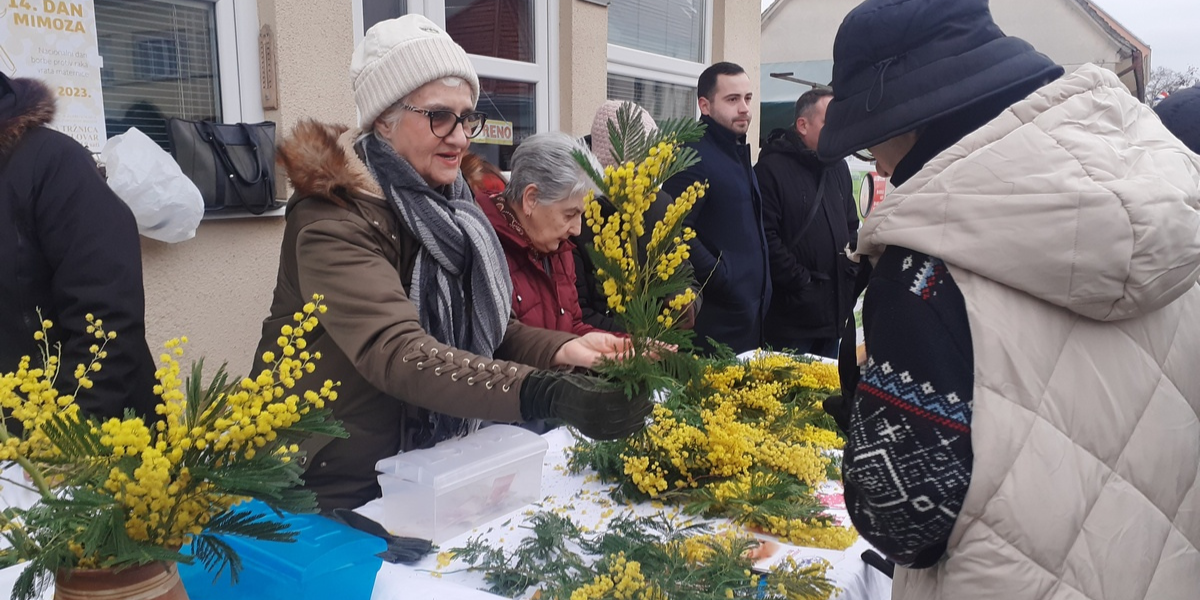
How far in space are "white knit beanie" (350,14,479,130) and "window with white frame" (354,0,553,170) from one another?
2465 mm

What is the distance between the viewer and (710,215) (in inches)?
146

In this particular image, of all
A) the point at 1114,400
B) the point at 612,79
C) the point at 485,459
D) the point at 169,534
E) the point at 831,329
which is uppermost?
the point at 612,79

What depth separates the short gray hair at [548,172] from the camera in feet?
7.58

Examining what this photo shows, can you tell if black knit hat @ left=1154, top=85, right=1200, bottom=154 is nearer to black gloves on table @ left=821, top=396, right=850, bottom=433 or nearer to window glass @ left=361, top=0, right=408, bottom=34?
black gloves on table @ left=821, top=396, right=850, bottom=433

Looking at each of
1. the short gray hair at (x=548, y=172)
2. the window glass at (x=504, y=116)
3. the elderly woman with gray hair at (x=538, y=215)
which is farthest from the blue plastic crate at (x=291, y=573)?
the window glass at (x=504, y=116)

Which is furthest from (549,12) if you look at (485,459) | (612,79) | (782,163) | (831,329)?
(485,459)

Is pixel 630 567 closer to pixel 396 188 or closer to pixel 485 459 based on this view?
pixel 485 459

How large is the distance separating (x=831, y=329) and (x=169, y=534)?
3721 millimetres

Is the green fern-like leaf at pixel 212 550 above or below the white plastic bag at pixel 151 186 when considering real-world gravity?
below

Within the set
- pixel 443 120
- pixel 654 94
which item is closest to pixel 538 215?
pixel 443 120

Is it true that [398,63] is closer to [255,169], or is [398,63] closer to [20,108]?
[20,108]

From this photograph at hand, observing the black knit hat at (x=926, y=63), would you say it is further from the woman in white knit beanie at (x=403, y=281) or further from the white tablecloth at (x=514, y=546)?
the white tablecloth at (x=514, y=546)

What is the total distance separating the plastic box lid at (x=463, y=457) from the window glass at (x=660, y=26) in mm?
4403

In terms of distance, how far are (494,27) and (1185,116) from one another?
331 centimetres
